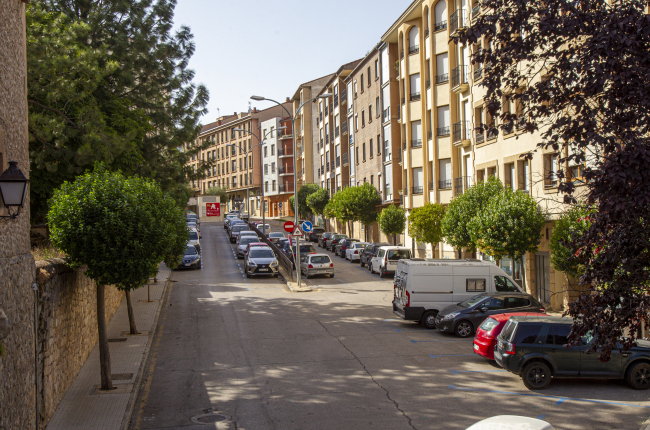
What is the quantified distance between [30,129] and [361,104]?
41.1 m

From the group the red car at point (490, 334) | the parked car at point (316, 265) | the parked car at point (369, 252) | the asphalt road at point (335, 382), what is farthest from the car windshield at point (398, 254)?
the red car at point (490, 334)

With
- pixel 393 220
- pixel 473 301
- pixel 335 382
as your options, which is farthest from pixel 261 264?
pixel 335 382

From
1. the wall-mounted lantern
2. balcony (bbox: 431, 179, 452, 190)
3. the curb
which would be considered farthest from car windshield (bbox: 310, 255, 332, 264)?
the wall-mounted lantern

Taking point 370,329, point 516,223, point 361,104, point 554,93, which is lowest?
point 370,329

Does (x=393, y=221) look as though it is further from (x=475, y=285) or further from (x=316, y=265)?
(x=475, y=285)

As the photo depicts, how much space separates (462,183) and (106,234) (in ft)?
84.7

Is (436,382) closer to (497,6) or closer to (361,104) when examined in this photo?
(497,6)

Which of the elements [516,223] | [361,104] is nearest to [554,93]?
[516,223]

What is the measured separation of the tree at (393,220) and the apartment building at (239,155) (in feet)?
181

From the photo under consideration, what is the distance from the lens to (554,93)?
25.2 ft

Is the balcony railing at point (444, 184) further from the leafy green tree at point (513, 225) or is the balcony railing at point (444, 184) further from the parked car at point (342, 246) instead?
the leafy green tree at point (513, 225)

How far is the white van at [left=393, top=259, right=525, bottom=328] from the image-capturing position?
1906 cm

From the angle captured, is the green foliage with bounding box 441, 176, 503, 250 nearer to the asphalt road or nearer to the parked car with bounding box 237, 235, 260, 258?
the asphalt road

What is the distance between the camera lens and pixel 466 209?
26391mm
